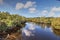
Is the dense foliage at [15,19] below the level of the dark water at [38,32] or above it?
above

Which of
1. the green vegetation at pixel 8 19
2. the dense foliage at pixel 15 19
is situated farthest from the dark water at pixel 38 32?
the green vegetation at pixel 8 19

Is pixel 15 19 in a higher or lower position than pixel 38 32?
higher

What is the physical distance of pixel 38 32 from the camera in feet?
9.45

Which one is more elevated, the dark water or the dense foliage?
the dense foliage

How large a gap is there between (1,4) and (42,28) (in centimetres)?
133

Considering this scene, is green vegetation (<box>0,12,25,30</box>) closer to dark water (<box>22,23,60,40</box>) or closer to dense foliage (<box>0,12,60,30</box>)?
dense foliage (<box>0,12,60,30</box>)

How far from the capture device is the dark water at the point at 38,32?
112 inches

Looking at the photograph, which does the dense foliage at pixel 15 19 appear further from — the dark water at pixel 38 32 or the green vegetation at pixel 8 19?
the dark water at pixel 38 32

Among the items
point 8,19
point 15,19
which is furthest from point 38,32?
point 8,19

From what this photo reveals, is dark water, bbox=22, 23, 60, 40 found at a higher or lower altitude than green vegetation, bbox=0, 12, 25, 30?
lower

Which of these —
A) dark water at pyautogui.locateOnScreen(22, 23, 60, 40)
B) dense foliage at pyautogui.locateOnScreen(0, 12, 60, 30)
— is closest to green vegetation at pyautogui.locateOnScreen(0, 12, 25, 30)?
dense foliage at pyautogui.locateOnScreen(0, 12, 60, 30)

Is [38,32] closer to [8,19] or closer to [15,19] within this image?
[15,19]

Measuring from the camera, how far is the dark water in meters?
2.86

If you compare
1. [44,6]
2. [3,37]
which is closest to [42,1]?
[44,6]
